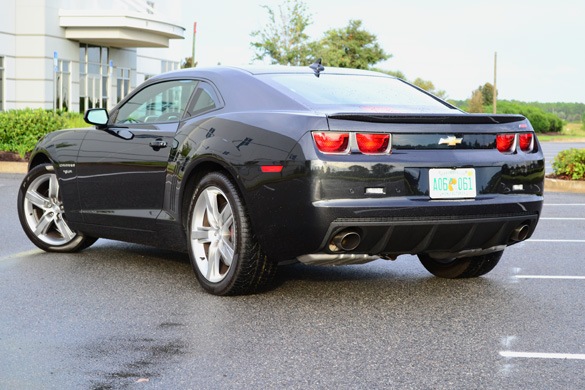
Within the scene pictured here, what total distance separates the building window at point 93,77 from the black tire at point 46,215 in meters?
29.5

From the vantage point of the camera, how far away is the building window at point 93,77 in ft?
124

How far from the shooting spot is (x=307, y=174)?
600 cm

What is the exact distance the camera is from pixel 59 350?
5223 millimetres

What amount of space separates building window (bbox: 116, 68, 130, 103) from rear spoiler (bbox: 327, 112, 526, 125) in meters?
35.4

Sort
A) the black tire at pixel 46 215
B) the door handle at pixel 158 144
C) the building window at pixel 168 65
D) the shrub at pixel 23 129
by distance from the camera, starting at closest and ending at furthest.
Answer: the door handle at pixel 158 144
the black tire at pixel 46 215
the shrub at pixel 23 129
the building window at pixel 168 65

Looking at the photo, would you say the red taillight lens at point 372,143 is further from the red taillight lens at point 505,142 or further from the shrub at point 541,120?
the shrub at point 541,120

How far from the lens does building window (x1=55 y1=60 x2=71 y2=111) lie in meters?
35.7

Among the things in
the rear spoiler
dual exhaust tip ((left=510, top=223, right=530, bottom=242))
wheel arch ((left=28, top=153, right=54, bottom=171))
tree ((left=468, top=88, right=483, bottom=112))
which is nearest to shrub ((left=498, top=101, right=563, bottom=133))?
tree ((left=468, top=88, right=483, bottom=112))

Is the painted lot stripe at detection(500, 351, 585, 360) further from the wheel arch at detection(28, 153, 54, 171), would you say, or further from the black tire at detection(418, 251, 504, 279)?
the wheel arch at detection(28, 153, 54, 171)

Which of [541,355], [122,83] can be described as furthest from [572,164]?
[122,83]

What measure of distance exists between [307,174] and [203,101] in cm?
155

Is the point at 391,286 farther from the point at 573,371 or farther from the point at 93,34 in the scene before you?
the point at 93,34

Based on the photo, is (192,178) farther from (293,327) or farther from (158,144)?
(293,327)

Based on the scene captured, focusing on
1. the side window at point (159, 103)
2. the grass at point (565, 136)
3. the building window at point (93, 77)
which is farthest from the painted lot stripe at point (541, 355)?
the grass at point (565, 136)
